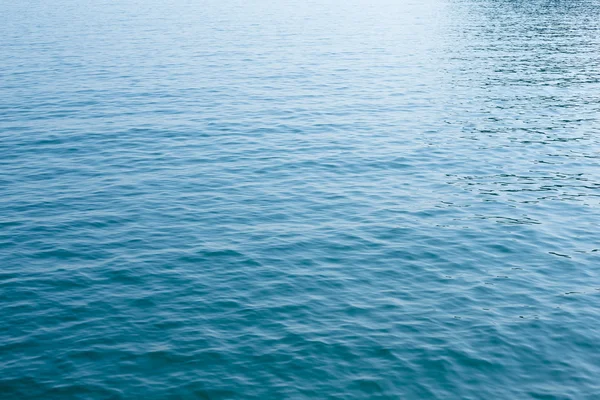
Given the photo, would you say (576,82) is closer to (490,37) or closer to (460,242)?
(490,37)

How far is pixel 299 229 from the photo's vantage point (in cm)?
3678

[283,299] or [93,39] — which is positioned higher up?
[93,39]

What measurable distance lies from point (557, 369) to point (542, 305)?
15.7 feet

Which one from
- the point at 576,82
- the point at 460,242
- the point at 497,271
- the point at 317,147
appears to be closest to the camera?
the point at 497,271

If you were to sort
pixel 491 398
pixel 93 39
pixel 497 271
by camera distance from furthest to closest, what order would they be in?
pixel 93 39 → pixel 497 271 → pixel 491 398

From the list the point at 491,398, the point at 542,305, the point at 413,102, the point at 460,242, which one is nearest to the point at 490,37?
the point at 413,102

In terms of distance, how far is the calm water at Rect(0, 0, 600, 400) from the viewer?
25203 mm

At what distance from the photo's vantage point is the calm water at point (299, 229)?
82.7 feet

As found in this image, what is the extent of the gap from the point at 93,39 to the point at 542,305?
3116 inches

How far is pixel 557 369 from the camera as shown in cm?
2525

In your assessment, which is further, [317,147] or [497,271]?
[317,147]

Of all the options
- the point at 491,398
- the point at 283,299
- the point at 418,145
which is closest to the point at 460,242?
the point at 283,299

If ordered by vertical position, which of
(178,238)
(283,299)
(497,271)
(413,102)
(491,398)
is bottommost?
(491,398)

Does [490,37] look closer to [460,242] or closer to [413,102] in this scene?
[413,102]
